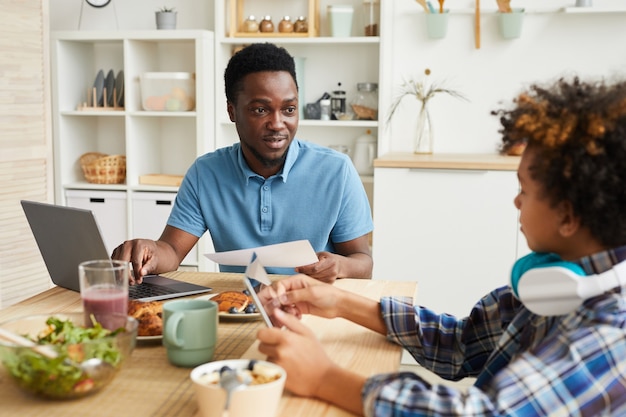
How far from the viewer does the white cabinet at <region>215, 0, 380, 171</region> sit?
379 cm

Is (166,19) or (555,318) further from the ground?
(166,19)

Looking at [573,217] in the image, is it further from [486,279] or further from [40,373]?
[486,279]

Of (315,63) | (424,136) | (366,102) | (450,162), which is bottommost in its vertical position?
(450,162)

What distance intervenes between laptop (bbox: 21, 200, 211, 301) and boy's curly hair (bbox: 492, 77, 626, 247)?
0.87 metres

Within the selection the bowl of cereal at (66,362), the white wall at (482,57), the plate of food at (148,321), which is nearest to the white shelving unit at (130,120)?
the white wall at (482,57)

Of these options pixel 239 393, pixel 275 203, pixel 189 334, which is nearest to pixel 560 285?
pixel 239 393

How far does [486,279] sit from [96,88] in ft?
7.46

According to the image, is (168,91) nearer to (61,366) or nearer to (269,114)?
(269,114)

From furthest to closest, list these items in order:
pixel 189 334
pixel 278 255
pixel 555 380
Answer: pixel 278 255 < pixel 189 334 < pixel 555 380

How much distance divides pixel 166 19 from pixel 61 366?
3.11 metres

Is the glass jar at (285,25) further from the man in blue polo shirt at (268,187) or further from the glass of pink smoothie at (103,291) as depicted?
the glass of pink smoothie at (103,291)

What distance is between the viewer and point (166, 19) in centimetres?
384

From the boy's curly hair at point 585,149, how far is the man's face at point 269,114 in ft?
3.69

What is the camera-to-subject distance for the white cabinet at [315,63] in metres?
3.79
